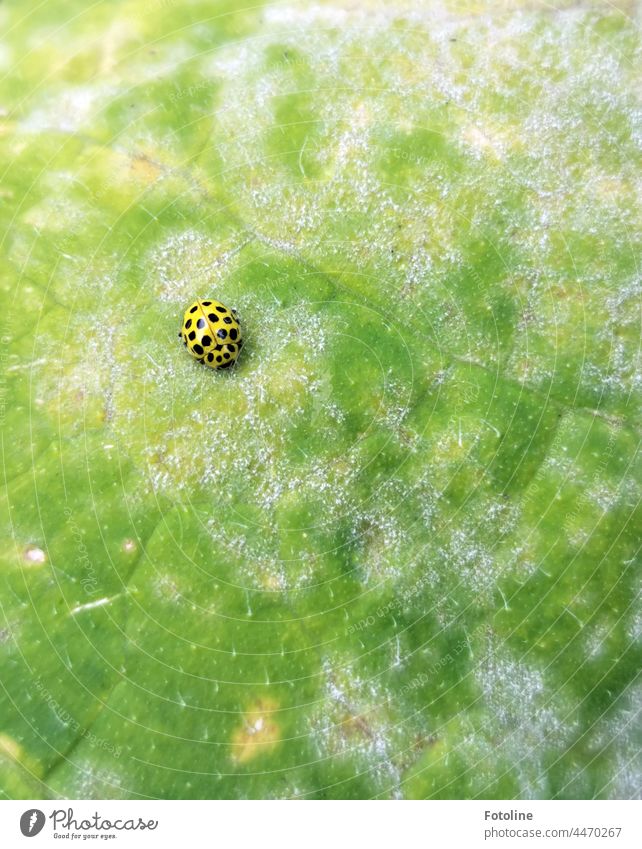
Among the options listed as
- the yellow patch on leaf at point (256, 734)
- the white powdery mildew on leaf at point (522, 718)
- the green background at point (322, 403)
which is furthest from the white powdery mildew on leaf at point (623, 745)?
the yellow patch on leaf at point (256, 734)

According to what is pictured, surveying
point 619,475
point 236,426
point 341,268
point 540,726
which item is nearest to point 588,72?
point 341,268
